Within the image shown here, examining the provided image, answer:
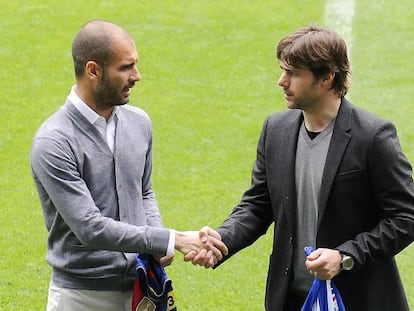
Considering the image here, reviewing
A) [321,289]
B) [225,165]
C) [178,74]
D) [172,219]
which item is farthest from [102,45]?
[178,74]

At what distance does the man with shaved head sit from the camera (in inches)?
197

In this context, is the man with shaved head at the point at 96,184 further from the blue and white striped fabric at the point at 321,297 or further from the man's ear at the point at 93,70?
the blue and white striped fabric at the point at 321,297

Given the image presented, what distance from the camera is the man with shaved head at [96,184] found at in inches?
197

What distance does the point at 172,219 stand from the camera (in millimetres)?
9500

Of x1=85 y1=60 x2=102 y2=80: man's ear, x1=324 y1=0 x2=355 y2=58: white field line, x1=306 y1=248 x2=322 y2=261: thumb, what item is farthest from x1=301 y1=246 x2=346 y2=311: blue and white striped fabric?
x1=324 y1=0 x2=355 y2=58: white field line

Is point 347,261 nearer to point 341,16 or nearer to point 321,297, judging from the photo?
point 321,297

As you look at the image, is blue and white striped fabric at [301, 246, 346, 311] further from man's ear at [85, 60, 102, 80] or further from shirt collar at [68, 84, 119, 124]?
man's ear at [85, 60, 102, 80]

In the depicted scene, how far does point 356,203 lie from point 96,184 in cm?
129

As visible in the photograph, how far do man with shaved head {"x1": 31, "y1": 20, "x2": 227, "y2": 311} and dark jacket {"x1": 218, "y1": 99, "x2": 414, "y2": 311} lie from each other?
1.76 ft

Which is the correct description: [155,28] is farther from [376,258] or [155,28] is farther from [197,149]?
[376,258]

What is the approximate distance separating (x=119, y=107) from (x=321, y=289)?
1.43 metres

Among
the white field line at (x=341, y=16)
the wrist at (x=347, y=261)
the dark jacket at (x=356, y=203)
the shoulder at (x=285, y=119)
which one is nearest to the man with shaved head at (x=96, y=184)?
the dark jacket at (x=356, y=203)

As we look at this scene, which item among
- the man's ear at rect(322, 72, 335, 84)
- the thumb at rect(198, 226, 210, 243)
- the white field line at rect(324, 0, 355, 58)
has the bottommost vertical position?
the white field line at rect(324, 0, 355, 58)

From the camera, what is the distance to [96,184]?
16.9 feet
